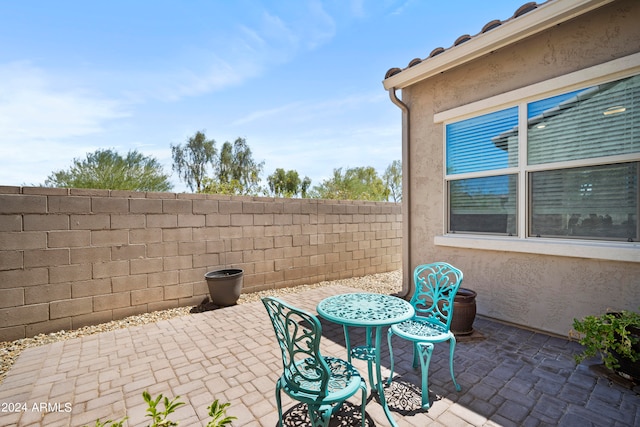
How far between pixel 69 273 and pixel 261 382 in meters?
Answer: 3.06

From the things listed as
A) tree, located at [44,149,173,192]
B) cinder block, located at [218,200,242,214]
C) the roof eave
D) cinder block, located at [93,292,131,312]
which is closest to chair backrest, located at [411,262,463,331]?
the roof eave

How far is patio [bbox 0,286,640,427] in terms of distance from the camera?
6.42ft

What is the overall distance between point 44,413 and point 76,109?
6.38 m

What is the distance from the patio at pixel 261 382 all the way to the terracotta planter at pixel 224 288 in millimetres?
923

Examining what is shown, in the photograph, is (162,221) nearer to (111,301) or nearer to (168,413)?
(111,301)

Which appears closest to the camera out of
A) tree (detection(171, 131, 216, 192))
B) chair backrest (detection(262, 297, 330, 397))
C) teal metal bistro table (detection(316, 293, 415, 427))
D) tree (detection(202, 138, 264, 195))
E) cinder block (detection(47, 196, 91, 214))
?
chair backrest (detection(262, 297, 330, 397))

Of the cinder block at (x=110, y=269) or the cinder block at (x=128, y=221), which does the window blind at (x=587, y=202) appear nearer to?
the cinder block at (x=128, y=221)

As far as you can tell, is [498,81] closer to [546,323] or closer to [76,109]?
[546,323]

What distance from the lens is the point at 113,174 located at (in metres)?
8.88

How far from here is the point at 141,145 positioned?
1114 cm

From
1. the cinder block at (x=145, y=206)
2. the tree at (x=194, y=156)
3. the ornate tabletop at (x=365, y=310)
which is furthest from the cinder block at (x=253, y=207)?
the tree at (x=194, y=156)

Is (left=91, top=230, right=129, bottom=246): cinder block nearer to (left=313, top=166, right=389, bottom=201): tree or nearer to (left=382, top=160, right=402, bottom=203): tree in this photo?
(left=313, top=166, right=389, bottom=201): tree

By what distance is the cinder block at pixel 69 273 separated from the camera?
11.3 feet

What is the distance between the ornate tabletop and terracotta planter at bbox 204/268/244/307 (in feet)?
8.31
